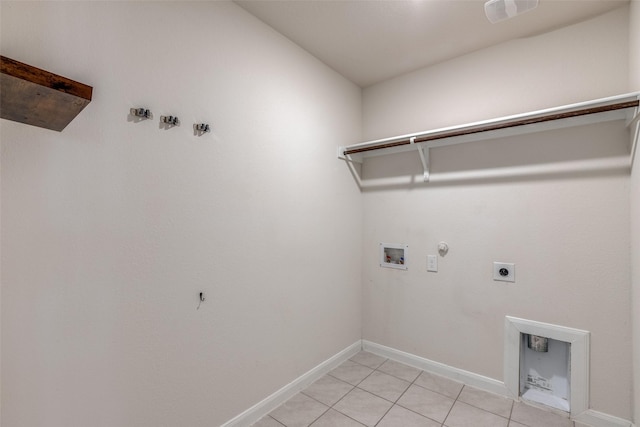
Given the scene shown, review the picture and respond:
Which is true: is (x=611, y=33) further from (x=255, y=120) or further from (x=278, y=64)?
(x=255, y=120)

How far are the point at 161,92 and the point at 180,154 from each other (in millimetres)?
308

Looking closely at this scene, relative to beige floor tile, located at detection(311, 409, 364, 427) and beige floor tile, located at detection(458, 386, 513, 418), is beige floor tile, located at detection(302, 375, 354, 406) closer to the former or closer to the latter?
beige floor tile, located at detection(311, 409, 364, 427)

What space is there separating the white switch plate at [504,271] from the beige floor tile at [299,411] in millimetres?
1548

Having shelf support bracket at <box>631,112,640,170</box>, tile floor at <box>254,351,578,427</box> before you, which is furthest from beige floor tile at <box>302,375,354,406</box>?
shelf support bracket at <box>631,112,640,170</box>

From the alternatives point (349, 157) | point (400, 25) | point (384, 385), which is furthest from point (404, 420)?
point (400, 25)

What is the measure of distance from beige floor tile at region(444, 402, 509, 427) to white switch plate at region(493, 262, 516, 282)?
35.2 inches

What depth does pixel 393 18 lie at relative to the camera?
1.86 m

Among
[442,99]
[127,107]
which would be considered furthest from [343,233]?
[127,107]

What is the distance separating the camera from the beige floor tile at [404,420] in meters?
1.78

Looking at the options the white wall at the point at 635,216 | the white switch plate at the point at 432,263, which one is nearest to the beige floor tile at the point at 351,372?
the white switch plate at the point at 432,263

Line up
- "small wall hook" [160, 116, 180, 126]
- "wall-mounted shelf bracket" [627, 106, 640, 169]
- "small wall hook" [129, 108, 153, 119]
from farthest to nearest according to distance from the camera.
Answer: "wall-mounted shelf bracket" [627, 106, 640, 169] → "small wall hook" [160, 116, 180, 126] → "small wall hook" [129, 108, 153, 119]

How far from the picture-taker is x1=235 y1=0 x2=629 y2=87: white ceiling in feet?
5.72

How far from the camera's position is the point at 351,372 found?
2.39 metres

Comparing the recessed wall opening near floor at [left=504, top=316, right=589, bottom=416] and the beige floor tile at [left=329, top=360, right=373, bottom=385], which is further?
the beige floor tile at [left=329, top=360, right=373, bottom=385]
